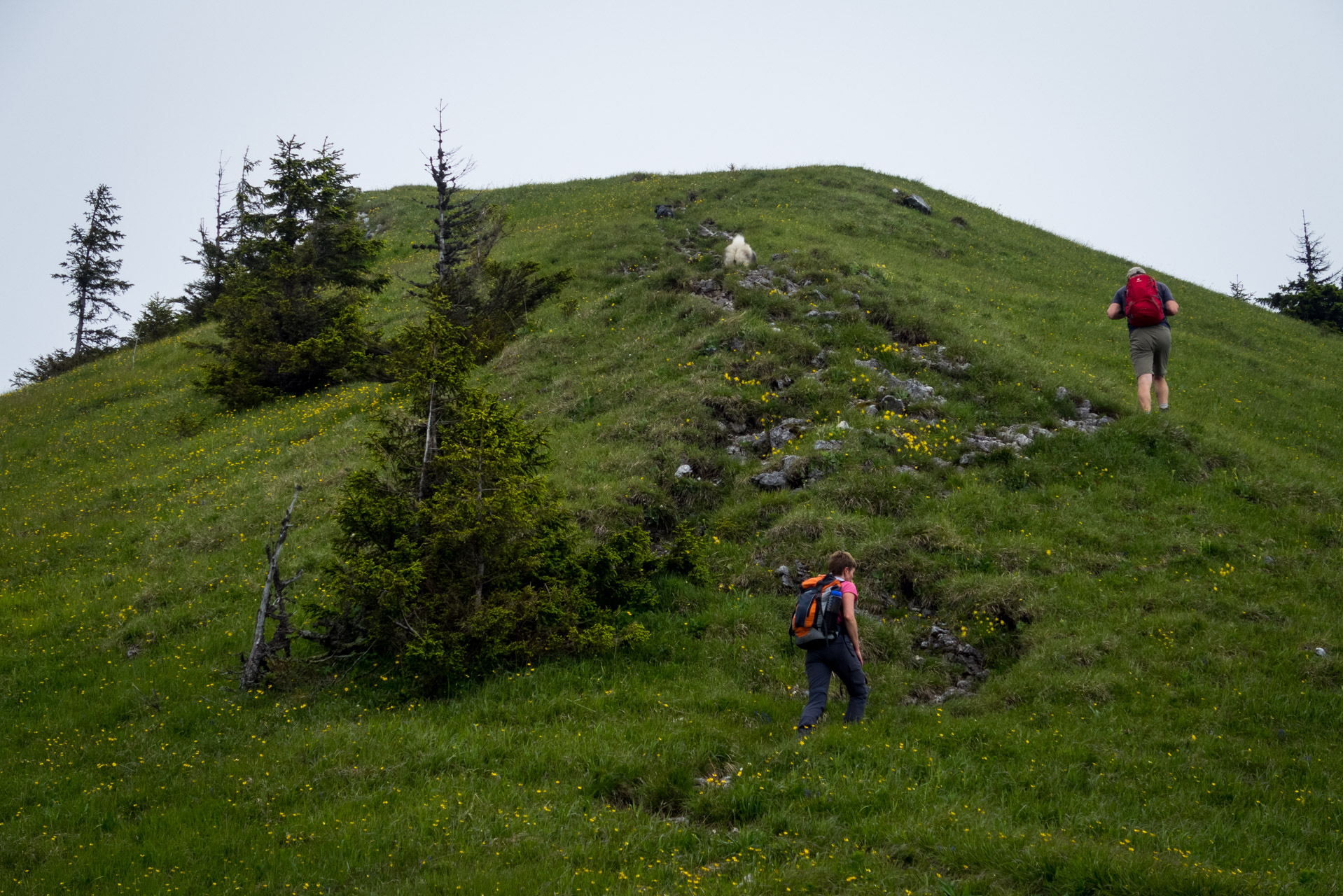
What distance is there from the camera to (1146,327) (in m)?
15.2

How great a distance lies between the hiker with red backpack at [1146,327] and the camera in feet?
49.2

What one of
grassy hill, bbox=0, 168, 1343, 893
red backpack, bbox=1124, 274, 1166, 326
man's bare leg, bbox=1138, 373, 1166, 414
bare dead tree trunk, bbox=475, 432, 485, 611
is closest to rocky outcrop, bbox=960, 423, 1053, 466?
grassy hill, bbox=0, 168, 1343, 893

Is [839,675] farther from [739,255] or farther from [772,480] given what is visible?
[739,255]

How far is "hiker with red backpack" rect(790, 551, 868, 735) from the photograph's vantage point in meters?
8.34

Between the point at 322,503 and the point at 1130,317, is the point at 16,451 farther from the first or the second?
the point at 1130,317

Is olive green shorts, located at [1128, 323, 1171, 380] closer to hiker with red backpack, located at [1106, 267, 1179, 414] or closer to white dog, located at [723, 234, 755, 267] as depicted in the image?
hiker with red backpack, located at [1106, 267, 1179, 414]

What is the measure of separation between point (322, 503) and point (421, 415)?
18.8 feet

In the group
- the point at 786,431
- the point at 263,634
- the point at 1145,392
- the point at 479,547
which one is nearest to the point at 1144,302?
the point at 1145,392

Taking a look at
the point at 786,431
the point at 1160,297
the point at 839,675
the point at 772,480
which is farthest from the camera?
the point at 786,431

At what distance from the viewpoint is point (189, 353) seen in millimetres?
30016

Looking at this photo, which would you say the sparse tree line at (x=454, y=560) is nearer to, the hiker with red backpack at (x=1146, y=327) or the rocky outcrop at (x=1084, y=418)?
the rocky outcrop at (x=1084, y=418)

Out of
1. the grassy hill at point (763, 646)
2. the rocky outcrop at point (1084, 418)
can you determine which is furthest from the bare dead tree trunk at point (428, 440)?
the rocky outcrop at point (1084, 418)

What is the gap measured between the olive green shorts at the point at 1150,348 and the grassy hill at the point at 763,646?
3.21 feet

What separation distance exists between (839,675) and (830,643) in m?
0.42
